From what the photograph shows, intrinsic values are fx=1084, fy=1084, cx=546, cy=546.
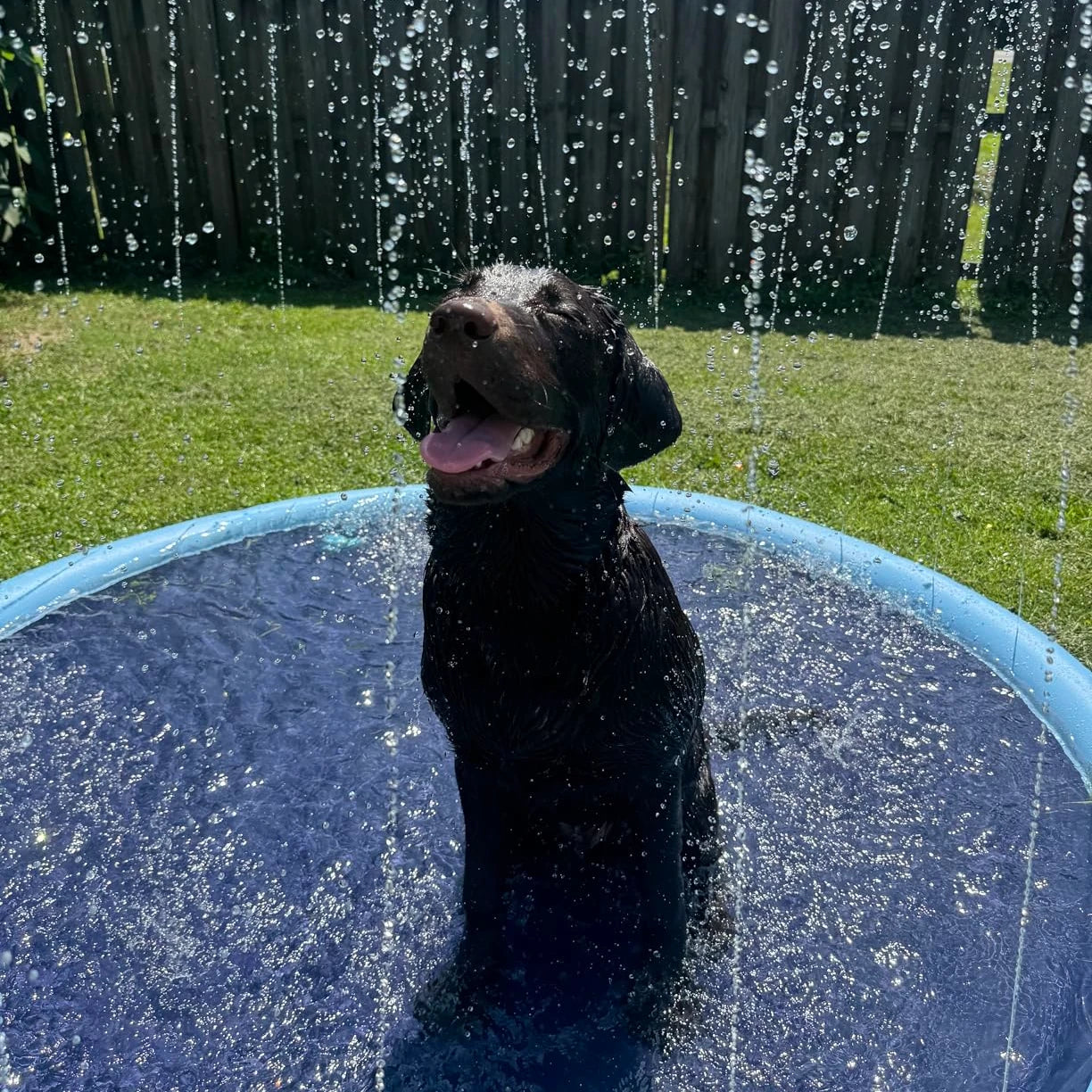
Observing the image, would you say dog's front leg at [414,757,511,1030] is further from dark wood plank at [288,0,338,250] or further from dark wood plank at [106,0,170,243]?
dark wood plank at [106,0,170,243]

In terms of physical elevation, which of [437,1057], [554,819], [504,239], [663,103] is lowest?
[437,1057]

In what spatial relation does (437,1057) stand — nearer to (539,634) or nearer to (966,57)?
(539,634)

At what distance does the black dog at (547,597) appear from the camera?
2.03 metres

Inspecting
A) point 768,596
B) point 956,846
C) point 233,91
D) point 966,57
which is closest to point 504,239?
point 233,91

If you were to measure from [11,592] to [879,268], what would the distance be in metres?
6.46

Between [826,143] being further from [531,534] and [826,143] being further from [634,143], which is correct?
[531,534]

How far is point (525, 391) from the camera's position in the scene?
6.51 ft

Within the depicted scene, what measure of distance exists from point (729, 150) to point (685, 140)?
0.33m

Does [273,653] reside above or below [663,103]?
below

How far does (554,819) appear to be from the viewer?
109 inches

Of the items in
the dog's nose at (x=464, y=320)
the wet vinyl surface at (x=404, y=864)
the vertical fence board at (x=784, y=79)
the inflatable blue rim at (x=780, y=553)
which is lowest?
the wet vinyl surface at (x=404, y=864)

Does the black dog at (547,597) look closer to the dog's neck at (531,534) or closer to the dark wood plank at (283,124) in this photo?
the dog's neck at (531,534)

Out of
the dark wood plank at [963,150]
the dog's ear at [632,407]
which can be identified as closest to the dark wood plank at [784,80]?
the dark wood plank at [963,150]

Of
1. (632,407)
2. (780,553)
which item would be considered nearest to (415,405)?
(632,407)
